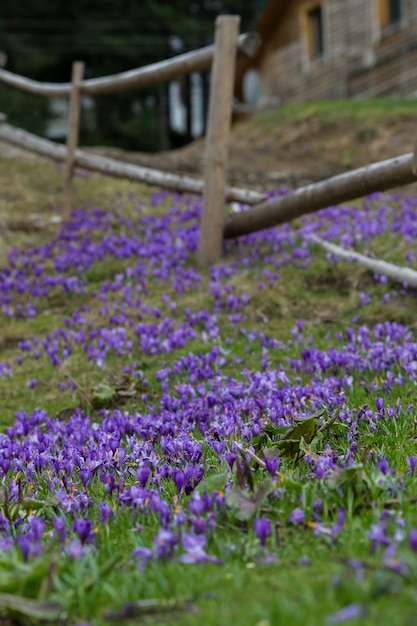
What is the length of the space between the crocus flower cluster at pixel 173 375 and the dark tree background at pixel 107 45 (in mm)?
24362

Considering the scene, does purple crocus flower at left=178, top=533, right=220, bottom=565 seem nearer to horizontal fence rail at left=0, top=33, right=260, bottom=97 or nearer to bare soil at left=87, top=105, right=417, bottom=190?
horizontal fence rail at left=0, top=33, right=260, bottom=97

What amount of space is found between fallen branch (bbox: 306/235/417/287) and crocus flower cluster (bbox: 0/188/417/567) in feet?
0.57

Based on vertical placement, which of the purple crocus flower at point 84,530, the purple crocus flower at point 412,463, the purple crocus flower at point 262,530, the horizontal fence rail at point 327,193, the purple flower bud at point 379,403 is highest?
the horizontal fence rail at point 327,193

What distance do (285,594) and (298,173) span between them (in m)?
11.2

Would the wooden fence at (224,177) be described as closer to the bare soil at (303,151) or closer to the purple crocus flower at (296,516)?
the bare soil at (303,151)

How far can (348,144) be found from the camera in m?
13.7

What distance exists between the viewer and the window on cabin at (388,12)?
22.6 m

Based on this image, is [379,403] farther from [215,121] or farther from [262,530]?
[215,121]

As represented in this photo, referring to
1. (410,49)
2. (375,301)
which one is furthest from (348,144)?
(410,49)

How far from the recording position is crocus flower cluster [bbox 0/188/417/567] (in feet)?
8.20

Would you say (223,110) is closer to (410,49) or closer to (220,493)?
(220,493)

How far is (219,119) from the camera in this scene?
7.10 m

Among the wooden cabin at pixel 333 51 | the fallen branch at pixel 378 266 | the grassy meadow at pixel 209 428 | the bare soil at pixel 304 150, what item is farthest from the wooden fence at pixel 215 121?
the wooden cabin at pixel 333 51

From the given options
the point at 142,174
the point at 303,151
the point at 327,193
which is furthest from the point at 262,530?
the point at 303,151
